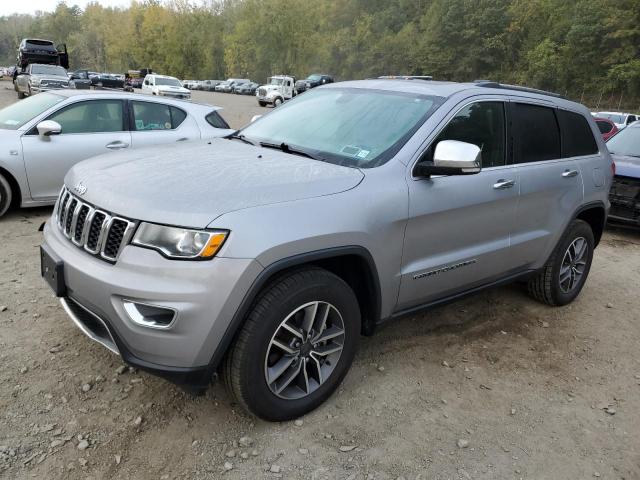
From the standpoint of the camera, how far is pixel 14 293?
160 inches

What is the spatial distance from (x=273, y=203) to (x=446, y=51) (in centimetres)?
6886

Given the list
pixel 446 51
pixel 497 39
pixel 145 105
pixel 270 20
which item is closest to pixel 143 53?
pixel 270 20

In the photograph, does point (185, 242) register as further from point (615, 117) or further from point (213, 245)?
point (615, 117)

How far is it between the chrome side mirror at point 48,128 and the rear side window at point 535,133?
485cm

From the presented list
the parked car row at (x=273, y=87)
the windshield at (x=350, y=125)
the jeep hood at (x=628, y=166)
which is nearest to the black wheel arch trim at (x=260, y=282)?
the windshield at (x=350, y=125)

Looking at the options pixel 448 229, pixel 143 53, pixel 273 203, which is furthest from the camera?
pixel 143 53

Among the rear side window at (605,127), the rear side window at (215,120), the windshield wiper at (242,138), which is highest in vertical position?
the windshield wiper at (242,138)

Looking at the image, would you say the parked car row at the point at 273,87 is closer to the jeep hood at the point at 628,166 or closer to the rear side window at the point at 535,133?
the jeep hood at the point at 628,166

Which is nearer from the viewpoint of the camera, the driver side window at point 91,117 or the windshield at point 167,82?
the driver side window at point 91,117

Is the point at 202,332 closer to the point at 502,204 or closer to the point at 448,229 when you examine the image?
the point at 448,229

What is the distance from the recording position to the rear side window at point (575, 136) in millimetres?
4266

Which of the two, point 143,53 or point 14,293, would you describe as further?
point 143,53

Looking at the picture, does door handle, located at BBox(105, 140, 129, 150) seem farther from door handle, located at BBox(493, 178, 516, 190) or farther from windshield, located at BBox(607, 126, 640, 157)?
windshield, located at BBox(607, 126, 640, 157)

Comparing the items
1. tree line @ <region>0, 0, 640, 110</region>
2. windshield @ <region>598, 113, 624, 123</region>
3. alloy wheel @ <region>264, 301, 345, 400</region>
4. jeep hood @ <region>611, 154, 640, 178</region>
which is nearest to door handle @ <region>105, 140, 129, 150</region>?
alloy wheel @ <region>264, 301, 345, 400</region>
